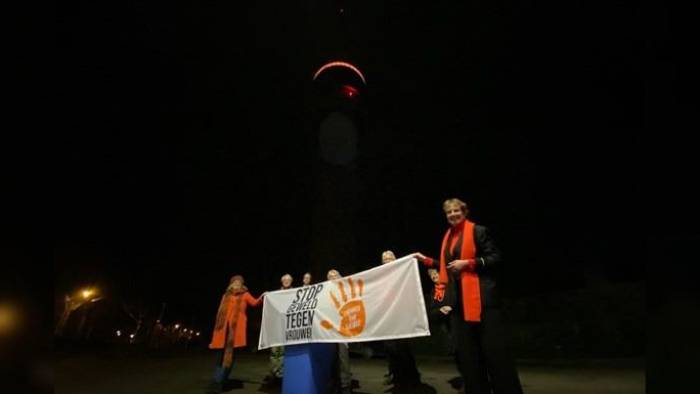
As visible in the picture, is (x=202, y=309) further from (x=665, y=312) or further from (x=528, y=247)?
(x=665, y=312)

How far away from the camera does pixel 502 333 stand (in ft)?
15.5

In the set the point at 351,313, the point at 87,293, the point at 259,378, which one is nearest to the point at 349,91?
the point at 259,378

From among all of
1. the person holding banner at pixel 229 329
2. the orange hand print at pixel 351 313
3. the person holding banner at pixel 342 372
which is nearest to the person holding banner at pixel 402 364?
the person holding banner at pixel 342 372

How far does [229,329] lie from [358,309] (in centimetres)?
295

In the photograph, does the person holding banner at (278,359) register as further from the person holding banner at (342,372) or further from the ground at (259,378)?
the person holding banner at (342,372)

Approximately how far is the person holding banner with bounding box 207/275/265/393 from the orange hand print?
2002mm

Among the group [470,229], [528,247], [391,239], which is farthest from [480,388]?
[391,239]

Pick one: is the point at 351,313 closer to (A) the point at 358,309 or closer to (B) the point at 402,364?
(A) the point at 358,309

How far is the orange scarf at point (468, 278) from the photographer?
4.77 metres

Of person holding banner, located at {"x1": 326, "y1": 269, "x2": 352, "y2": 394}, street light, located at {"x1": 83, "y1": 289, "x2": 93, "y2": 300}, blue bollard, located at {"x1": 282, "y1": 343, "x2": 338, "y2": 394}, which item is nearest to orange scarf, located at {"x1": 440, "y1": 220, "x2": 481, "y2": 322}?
blue bollard, located at {"x1": 282, "y1": 343, "x2": 338, "y2": 394}

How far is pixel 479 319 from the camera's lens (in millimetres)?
4734

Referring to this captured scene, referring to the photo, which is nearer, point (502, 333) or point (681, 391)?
point (681, 391)

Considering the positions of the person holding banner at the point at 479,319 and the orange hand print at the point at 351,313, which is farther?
the orange hand print at the point at 351,313

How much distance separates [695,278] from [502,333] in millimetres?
2411
